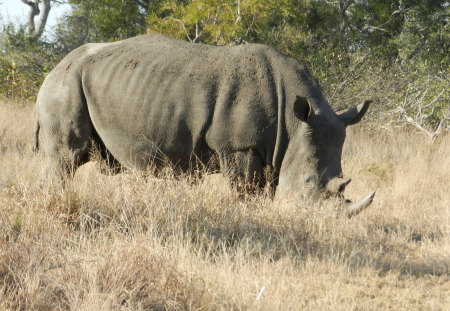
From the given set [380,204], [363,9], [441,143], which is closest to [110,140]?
[380,204]

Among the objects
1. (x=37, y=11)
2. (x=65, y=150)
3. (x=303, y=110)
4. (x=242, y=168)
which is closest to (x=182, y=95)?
(x=242, y=168)

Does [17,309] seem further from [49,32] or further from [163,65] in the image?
[49,32]

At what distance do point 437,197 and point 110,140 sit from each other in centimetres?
360

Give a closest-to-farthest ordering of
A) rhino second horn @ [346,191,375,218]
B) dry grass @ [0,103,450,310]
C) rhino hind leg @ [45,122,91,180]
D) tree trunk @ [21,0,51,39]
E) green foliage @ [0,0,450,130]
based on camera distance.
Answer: dry grass @ [0,103,450,310], rhino second horn @ [346,191,375,218], rhino hind leg @ [45,122,91,180], green foliage @ [0,0,450,130], tree trunk @ [21,0,51,39]

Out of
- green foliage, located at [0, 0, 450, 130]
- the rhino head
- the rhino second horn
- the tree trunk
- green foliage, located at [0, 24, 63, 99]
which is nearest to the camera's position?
the rhino second horn

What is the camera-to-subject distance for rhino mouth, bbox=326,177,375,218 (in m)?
5.55

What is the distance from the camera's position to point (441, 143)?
10.5 meters

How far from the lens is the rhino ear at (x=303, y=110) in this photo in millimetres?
5746

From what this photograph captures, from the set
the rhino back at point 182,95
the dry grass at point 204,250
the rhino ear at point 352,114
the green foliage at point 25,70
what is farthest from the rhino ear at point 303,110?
the green foliage at point 25,70

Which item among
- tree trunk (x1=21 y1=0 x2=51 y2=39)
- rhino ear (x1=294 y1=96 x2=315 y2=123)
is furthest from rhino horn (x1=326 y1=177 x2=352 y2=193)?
tree trunk (x1=21 y1=0 x2=51 y2=39)

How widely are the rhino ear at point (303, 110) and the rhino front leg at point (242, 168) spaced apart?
0.55 metres

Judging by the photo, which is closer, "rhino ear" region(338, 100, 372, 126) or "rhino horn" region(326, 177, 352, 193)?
"rhino horn" region(326, 177, 352, 193)

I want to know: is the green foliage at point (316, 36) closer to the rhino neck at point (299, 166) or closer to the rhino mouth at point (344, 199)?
the rhino neck at point (299, 166)

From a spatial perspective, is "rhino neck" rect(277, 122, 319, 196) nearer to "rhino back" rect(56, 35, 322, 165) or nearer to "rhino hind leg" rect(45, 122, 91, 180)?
"rhino back" rect(56, 35, 322, 165)
